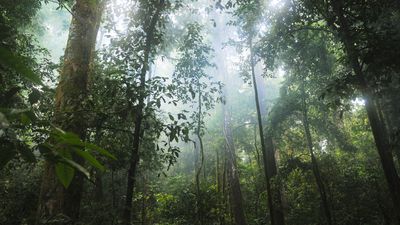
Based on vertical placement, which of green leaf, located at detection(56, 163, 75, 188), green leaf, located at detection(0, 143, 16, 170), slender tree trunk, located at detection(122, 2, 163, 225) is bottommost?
green leaf, located at detection(56, 163, 75, 188)

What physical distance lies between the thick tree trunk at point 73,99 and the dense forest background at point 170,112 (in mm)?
19

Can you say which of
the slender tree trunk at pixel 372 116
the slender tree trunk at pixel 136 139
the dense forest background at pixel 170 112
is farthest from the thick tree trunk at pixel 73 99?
the slender tree trunk at pixel 372 116

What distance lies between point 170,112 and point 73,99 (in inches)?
66.6

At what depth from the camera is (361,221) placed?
30.9 ft

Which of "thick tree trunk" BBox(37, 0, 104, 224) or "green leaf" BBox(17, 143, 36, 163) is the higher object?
"thick tree trunk" BBox(37, 0, 104, 224)

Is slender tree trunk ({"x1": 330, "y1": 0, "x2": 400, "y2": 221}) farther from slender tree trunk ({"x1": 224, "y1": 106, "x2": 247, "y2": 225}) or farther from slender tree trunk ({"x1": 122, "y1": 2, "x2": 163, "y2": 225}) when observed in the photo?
slender tree trunk ({"x1": 224, "y1": 106, "x2": 247, "y2": 225})

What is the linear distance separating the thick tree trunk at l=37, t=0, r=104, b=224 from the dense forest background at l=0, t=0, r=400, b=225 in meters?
0.02

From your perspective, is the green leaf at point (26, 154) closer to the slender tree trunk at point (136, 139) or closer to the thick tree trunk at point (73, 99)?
the thick tree trunk at point (73, 99)

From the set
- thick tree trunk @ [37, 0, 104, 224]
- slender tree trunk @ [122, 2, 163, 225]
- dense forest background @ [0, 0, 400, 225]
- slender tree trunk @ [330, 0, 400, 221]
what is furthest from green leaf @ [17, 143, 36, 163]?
slender tree trunk @ [330, 0, 400, 221]

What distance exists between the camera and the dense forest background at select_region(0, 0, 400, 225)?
3340 mm

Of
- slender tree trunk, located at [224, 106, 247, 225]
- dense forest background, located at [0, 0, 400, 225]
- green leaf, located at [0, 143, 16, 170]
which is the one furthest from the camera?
slender tree trunk, located at [224, 106, 247, 225]

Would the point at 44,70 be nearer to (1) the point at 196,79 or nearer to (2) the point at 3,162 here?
(1) the point at 196,79

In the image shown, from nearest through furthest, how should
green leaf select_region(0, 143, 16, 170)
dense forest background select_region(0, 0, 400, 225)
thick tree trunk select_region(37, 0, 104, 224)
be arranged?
green leaf select_region(0, 143, 16, 170)
dense forest background select_region(0, 0, 400, 225)
thick tree trunk select_region(37, 0, 104, 224)

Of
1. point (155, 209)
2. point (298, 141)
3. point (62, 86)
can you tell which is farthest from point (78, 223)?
point (298, 141)
